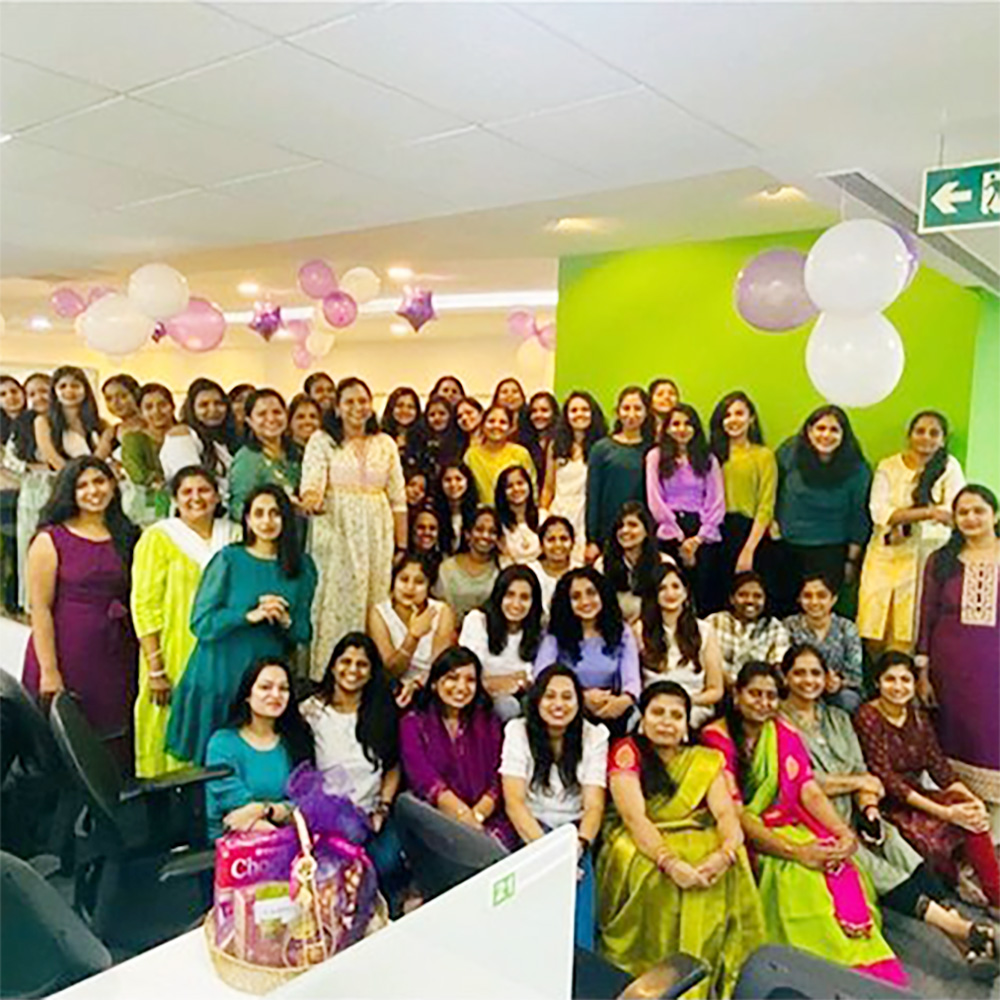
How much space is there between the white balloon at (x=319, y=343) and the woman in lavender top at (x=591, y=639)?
81.1 inches

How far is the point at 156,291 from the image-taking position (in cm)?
393

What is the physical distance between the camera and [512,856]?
133cm

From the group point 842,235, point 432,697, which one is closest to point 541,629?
point 432,697

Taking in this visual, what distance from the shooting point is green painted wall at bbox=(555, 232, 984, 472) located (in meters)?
4.15

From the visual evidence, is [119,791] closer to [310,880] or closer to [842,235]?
[310,880]

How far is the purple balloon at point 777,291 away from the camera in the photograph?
3.51 metres

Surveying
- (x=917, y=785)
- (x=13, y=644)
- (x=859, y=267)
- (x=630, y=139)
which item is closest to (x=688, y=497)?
(x=917, y=785)

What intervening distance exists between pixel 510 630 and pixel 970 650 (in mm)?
1842

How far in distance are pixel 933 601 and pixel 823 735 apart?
84cm

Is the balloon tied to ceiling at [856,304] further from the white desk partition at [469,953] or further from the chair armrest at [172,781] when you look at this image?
the chair armrest at [172,781]

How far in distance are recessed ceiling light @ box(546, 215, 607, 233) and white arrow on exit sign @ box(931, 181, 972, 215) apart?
1.94 m

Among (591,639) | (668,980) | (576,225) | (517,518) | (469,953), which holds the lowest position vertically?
(668,980)

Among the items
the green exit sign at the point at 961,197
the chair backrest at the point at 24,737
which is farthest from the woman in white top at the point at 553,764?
the green exit sign at the point at 961,197

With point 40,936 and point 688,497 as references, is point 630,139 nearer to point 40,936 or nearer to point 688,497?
point 688,497
